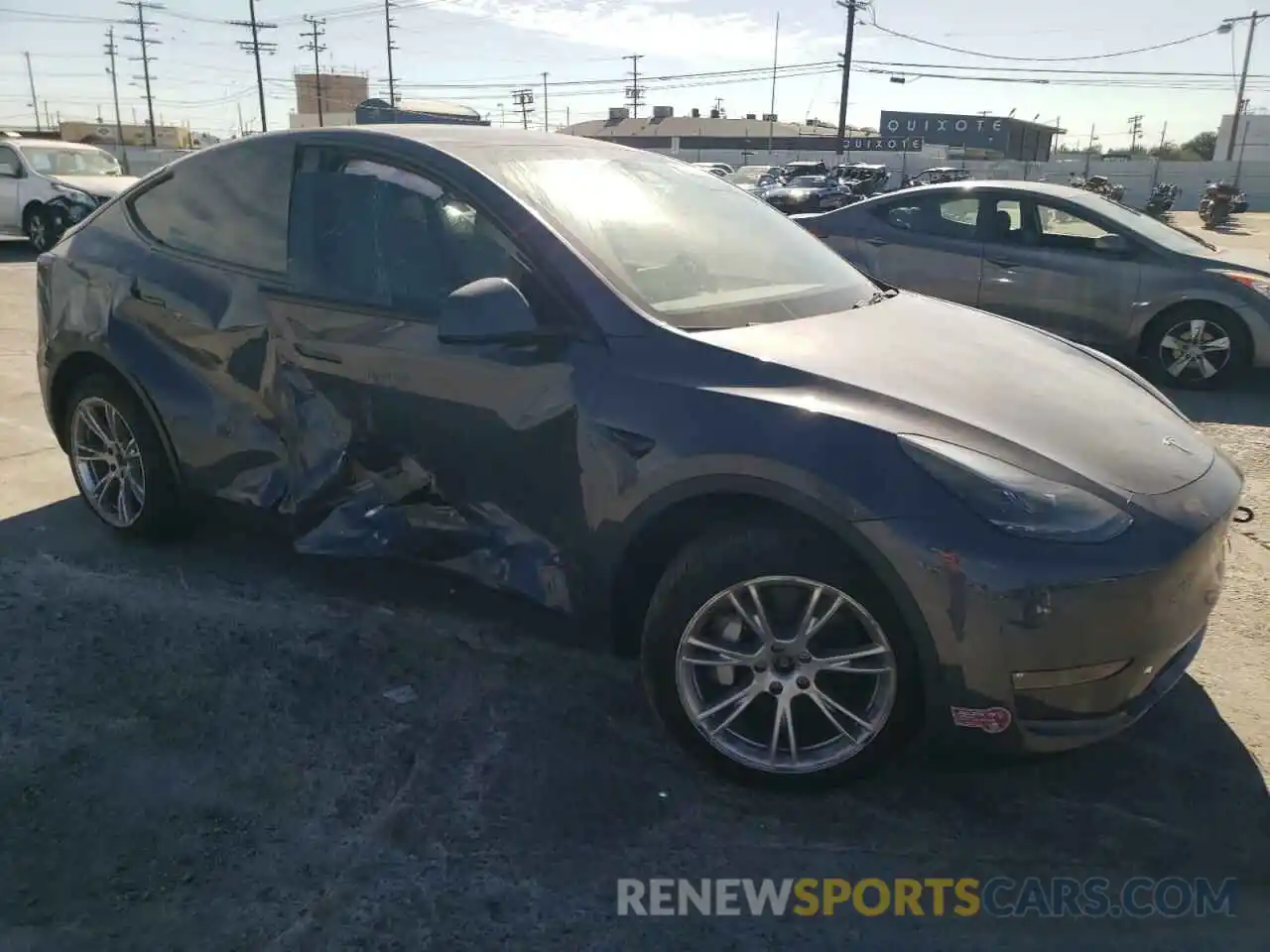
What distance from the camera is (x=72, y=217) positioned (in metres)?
15.1

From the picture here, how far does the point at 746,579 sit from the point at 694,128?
297 feet

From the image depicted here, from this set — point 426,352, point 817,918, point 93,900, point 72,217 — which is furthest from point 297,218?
point 72,217

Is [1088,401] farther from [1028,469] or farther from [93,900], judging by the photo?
[93,900]

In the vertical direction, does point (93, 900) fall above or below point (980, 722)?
below

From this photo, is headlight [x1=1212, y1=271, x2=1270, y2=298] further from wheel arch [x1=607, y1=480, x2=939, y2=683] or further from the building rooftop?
the building rooftop

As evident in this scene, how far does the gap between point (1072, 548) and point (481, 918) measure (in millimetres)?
1552

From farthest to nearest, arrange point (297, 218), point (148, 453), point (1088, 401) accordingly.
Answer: point (148, 453), point (297, 218), point (1088, 401)

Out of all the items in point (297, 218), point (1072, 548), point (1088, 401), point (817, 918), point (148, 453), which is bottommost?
point (817, 918)

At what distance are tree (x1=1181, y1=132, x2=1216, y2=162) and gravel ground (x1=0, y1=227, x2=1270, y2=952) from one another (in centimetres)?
9462

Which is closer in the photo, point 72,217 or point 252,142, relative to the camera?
point 252,142

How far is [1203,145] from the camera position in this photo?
283ft

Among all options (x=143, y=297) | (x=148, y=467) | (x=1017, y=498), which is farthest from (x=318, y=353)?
(x=1017, y=498)

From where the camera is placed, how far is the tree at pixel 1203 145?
83188 mm

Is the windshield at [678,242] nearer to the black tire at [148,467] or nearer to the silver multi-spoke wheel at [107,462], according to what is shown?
the black tire at [148,467]
